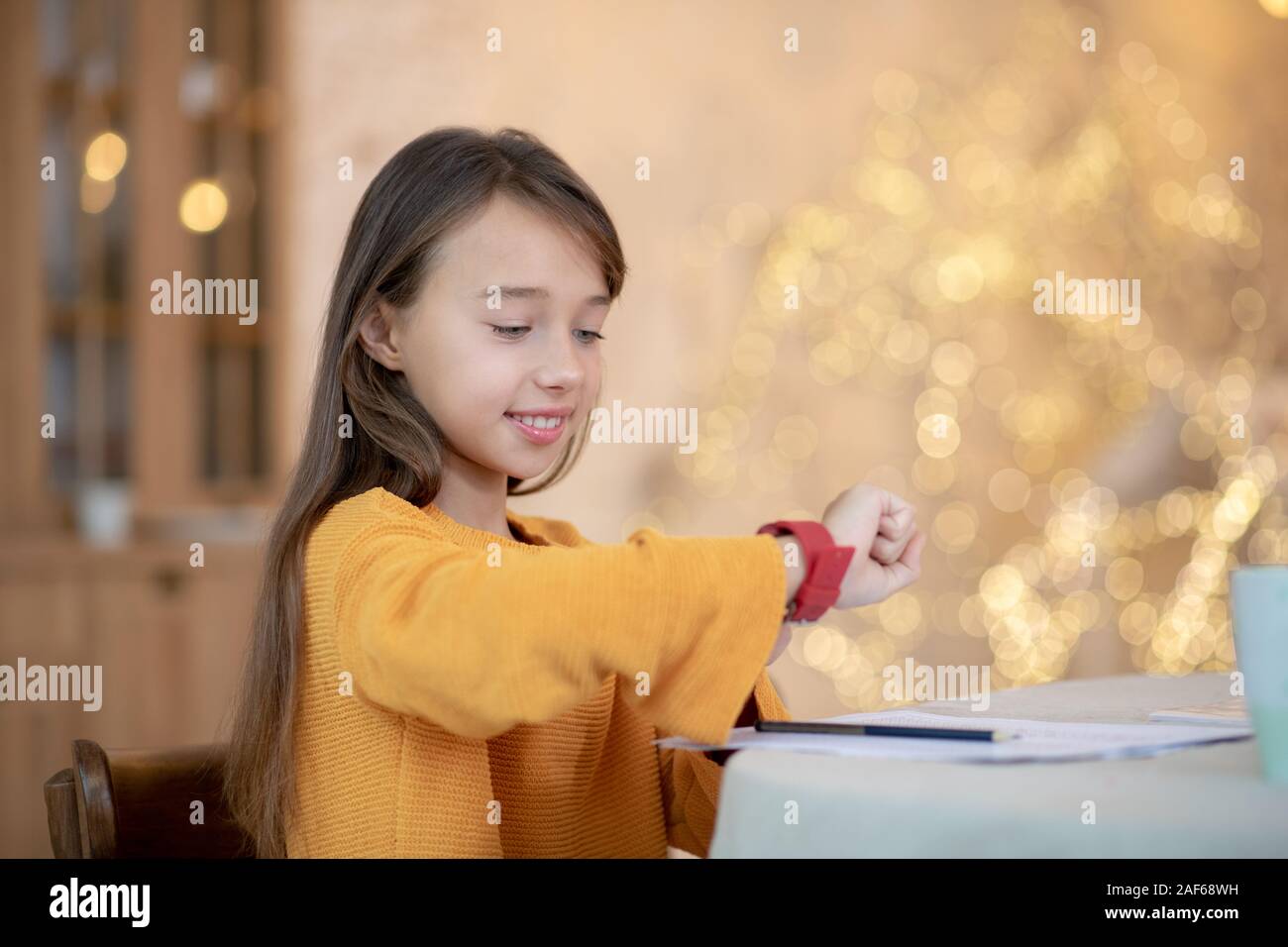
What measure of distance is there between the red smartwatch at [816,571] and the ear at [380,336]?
0.37 meters

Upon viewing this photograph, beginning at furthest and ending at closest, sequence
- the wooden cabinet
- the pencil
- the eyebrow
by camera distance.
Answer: the wooden cabinet < the eyebrow < the pencil

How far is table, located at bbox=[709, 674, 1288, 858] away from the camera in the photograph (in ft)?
1.84

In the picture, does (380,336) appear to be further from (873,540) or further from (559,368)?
(873,540)

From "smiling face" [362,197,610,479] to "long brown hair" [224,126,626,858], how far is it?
0.06 ft

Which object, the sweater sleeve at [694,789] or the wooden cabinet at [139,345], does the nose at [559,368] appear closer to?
the sweater sleeve at [694,789]

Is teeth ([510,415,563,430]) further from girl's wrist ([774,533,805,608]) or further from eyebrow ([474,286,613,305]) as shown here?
girl's wrist ([774,533,805,608])

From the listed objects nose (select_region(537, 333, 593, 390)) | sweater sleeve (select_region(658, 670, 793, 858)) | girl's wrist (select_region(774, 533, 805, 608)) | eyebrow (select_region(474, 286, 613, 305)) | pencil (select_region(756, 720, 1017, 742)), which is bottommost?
sweater sleeve (select_region(658, 670, 793, 858))

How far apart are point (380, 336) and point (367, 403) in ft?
0.19

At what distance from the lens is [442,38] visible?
2.96 m

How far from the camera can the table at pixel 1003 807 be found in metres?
0.56

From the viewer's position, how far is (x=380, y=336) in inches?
A: 40.6

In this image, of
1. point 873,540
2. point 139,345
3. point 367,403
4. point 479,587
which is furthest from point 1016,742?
point 139,345

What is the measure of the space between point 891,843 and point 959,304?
8.52 ft

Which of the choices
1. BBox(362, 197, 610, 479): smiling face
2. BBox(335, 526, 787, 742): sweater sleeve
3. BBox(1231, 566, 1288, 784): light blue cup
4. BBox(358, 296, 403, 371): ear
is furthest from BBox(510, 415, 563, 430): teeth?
BBox(1231, 566, 1288, 784): light blue cup
